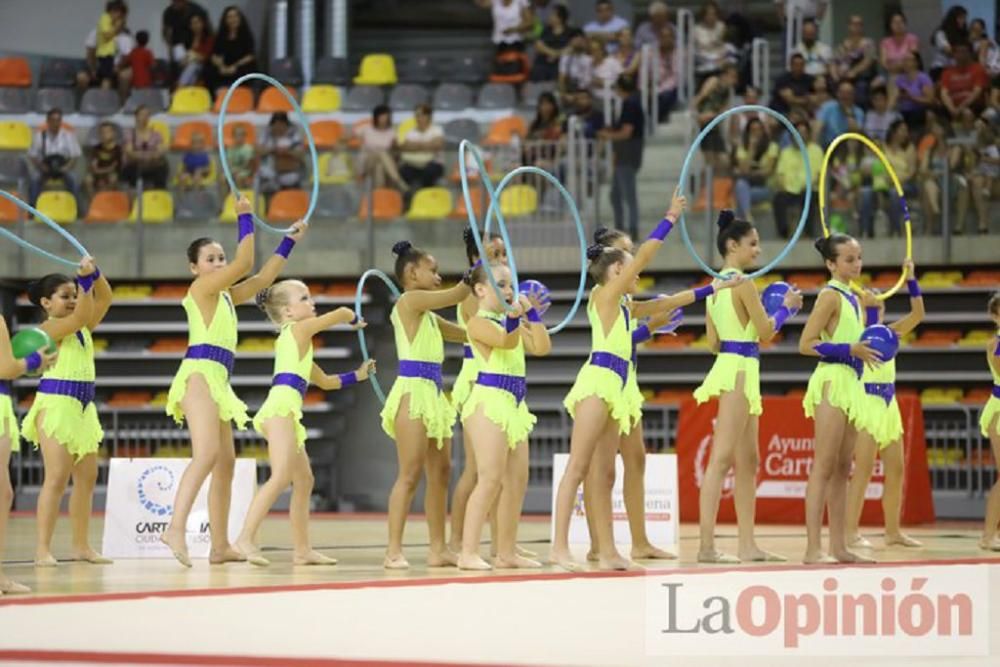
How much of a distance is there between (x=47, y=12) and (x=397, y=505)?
12.6 m

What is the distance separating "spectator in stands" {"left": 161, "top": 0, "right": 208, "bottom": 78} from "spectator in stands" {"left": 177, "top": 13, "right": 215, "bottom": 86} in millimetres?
28

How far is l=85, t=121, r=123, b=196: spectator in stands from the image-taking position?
15570 millimetres

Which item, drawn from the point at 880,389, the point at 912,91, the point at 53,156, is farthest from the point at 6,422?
the point at 912,91

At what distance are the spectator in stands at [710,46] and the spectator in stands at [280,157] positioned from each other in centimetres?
389

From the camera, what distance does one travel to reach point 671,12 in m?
17.8

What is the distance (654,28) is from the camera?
1670 centimetres

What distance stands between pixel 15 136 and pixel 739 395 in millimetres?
9485

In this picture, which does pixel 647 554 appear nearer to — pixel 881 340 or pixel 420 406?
pixel 420 406

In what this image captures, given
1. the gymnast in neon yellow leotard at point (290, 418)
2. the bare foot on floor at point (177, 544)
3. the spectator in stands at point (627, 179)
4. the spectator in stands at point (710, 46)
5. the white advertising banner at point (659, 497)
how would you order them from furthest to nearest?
the spectator in stands at point (710, 46), the spectator in stands at point (627, 179), the white advertising banner at point (659, 497), the gymnast in neon yellow leotard at point (290, 418), the bare foot on floor at point (177, 544)

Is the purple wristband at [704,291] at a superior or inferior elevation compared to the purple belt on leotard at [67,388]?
superior

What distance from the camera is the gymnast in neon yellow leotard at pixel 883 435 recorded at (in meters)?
9.48

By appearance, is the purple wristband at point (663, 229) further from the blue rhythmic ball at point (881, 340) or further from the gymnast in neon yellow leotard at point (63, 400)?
the gymnast in neon yellow leotard at point (63, 400)

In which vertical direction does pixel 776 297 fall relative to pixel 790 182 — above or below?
below

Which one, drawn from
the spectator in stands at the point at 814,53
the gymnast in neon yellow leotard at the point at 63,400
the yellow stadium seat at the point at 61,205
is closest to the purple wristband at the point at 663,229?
the gymnast in neon yellow leotard at the point at 63,400
